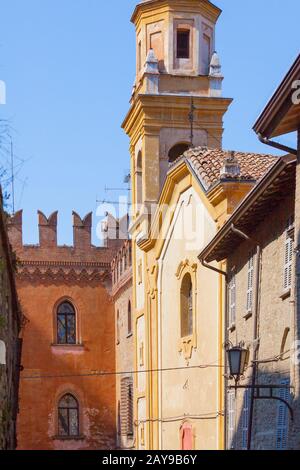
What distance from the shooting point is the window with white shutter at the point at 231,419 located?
2302 cm

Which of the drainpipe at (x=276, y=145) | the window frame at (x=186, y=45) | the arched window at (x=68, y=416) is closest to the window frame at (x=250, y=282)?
the drainpipe at (x=276, y=145)

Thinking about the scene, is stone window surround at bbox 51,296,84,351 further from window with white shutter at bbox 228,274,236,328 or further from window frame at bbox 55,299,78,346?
window with white shutter at bbox 228,274,236,328

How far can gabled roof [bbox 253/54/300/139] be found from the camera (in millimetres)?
14205

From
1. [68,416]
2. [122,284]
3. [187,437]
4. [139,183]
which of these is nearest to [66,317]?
[68,416]

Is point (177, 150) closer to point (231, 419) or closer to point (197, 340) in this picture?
point (197, 340)

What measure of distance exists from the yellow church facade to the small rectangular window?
A: 0.03 m

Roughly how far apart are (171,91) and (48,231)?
11830 millimetres

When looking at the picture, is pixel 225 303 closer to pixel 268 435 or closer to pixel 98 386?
pixel 268 435

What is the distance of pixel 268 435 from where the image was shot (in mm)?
19078

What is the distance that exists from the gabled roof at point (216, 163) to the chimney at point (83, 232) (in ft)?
60.4

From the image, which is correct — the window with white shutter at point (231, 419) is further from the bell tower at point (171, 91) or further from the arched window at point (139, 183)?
the arched window at point (139, 183)

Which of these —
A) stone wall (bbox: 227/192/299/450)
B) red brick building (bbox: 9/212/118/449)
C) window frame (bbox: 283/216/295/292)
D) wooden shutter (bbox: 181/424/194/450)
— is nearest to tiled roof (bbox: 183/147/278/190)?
stone wall (bbox: 227/192/299/450)

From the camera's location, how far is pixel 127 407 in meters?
44.8

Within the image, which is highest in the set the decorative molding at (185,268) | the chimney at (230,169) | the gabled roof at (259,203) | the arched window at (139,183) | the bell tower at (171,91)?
the bell tower at (171,91)
